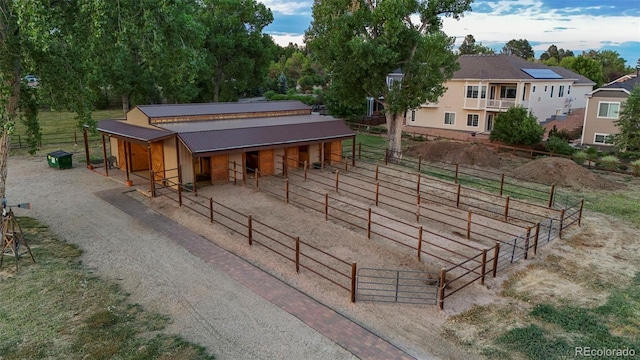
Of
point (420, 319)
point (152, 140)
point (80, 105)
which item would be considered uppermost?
point (80, 105)

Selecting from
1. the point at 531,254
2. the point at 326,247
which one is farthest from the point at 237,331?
the point at 531,254

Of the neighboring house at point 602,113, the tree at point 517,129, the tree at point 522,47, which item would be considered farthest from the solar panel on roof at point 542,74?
the tree at point 522,47

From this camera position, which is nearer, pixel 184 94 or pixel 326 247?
pixel 326 247

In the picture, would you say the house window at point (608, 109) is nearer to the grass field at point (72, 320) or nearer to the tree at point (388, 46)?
the tree at point (388, 46)

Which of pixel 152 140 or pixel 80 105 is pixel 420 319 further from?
pixel 152 140

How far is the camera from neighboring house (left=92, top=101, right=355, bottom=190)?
1931 cm

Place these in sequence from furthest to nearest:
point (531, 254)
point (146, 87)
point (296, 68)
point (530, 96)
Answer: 1. point (296, 68)
2. point (530, 96)
3. point (146, 87)
4. point (531, 254)

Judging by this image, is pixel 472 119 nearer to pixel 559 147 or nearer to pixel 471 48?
pixel 559 147

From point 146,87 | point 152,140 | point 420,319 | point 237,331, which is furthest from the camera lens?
point 146,87

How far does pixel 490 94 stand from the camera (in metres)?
37.4

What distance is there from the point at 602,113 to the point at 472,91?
9.89 metres

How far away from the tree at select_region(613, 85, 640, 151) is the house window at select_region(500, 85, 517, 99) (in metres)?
9.68

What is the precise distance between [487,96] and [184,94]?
25093 millimetres

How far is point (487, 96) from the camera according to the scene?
36969 millimetres
